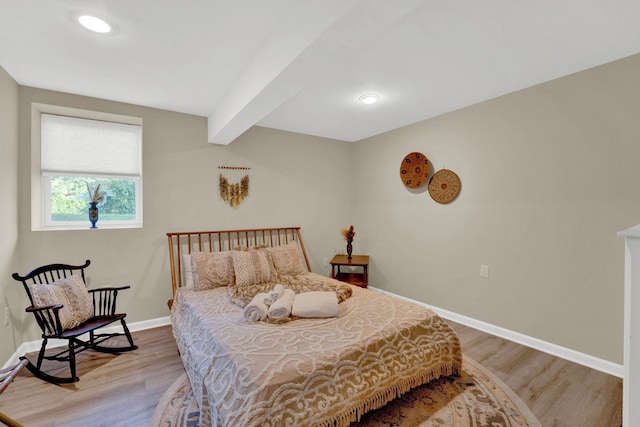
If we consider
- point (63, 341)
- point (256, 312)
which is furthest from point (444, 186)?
point (63, 341)

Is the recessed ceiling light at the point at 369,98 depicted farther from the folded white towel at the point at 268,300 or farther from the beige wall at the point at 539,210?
the folded white towel at the point at 268,300

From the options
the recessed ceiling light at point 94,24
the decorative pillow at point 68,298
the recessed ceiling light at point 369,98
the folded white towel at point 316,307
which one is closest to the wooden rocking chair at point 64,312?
the decorative pillow at point 68,298

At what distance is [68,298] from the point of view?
2383 mm

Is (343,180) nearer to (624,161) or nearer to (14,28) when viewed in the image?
(624,161)

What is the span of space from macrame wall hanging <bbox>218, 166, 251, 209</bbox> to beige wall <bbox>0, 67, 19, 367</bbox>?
180 cm

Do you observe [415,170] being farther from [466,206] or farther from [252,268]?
[252,268]

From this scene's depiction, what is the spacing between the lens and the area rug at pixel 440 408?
5.79 ft

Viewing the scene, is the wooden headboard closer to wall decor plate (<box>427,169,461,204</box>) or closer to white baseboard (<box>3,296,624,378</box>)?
white baseboard (<box>3,296,624,378</box>)

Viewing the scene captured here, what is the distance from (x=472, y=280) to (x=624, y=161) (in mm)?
1661

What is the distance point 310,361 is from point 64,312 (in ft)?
7.06

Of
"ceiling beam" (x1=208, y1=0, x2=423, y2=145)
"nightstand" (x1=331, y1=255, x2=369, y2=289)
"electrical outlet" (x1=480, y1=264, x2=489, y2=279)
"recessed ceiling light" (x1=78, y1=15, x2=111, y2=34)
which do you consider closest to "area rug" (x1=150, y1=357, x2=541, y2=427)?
"electrical outlet" (x1=480, y1=264, x2=489, y2=279)

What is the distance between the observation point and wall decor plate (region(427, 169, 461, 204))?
10.8 feet

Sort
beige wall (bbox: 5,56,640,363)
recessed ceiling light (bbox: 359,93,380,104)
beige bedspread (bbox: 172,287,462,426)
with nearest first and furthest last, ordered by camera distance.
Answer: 1. beige bedspread (bbox: 172,287,462,426)
2. beige wall (bbox: 5,56,640,363)
3. recessed ceiling light (bbox: 359,93,380,104)

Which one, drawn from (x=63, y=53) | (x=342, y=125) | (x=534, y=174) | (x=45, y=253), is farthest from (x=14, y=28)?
(x=534, y=174)
